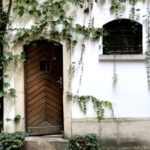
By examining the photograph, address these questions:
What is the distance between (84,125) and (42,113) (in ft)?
3.62

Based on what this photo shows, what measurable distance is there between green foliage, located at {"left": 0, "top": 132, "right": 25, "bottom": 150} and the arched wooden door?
2.81ft

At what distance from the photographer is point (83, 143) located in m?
11.3

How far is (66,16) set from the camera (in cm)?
1208

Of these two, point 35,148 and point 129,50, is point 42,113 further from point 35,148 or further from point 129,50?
point 129,50

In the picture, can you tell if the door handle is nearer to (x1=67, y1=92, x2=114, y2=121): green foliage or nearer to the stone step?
(x1=67, y1=92, x2=114, y2=121): green foliage

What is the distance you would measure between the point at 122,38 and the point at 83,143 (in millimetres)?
2805

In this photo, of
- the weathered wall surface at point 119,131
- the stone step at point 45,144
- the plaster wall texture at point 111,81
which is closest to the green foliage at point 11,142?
the stone step at point 45,144

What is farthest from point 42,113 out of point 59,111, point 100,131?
point 100,131

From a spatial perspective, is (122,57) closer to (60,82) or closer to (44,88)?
(60,82)

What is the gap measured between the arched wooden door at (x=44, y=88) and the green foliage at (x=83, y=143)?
42.4 inches

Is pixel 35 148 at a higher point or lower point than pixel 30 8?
lower

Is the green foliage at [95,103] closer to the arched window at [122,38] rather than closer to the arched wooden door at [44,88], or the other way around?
the arched wooden door at [44,88]

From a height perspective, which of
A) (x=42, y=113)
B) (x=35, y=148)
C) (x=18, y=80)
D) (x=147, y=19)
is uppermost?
(x=147, y=19)

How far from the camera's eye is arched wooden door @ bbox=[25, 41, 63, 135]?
12.3 meters
